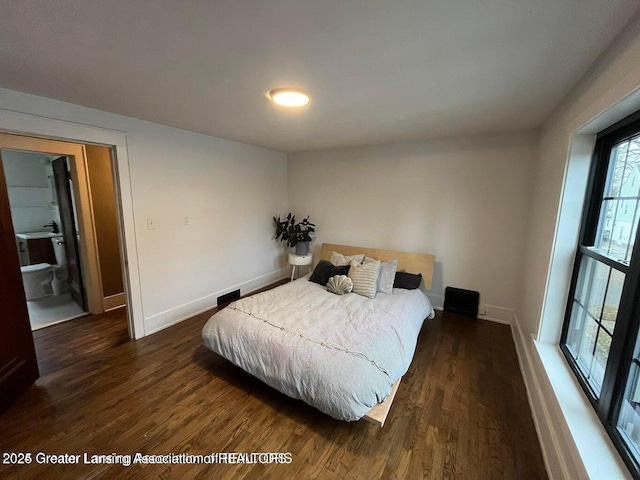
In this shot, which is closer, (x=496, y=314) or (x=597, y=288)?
(x=597, y=288)

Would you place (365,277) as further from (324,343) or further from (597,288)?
(597,288)

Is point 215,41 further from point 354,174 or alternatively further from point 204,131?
point 354,174

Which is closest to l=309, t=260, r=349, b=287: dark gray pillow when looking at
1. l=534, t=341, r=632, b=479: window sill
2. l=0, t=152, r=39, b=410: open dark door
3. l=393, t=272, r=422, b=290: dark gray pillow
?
l=393, t=272, r=422, b=290: dark gray pillow

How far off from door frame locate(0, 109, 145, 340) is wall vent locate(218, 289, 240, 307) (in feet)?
3.26

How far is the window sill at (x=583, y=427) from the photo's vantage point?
1071 mm

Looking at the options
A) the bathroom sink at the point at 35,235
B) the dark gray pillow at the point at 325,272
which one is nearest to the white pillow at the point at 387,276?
the dark gray pillow at the point at 325,272

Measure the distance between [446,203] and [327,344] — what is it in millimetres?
2458

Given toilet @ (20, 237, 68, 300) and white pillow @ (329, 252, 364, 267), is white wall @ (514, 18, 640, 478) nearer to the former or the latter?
white pillow @ (329, 252, 364, 267)

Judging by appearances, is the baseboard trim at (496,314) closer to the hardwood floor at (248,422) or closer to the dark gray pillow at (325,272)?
Result: the hardwood floor at (248,422)

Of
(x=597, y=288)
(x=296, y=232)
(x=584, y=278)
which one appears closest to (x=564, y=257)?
(x=584, y=278)

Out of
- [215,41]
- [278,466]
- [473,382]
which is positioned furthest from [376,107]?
[278,466]

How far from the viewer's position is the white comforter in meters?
1.62

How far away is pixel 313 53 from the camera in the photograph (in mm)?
1349

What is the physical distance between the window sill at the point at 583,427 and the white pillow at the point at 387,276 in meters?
1.48
